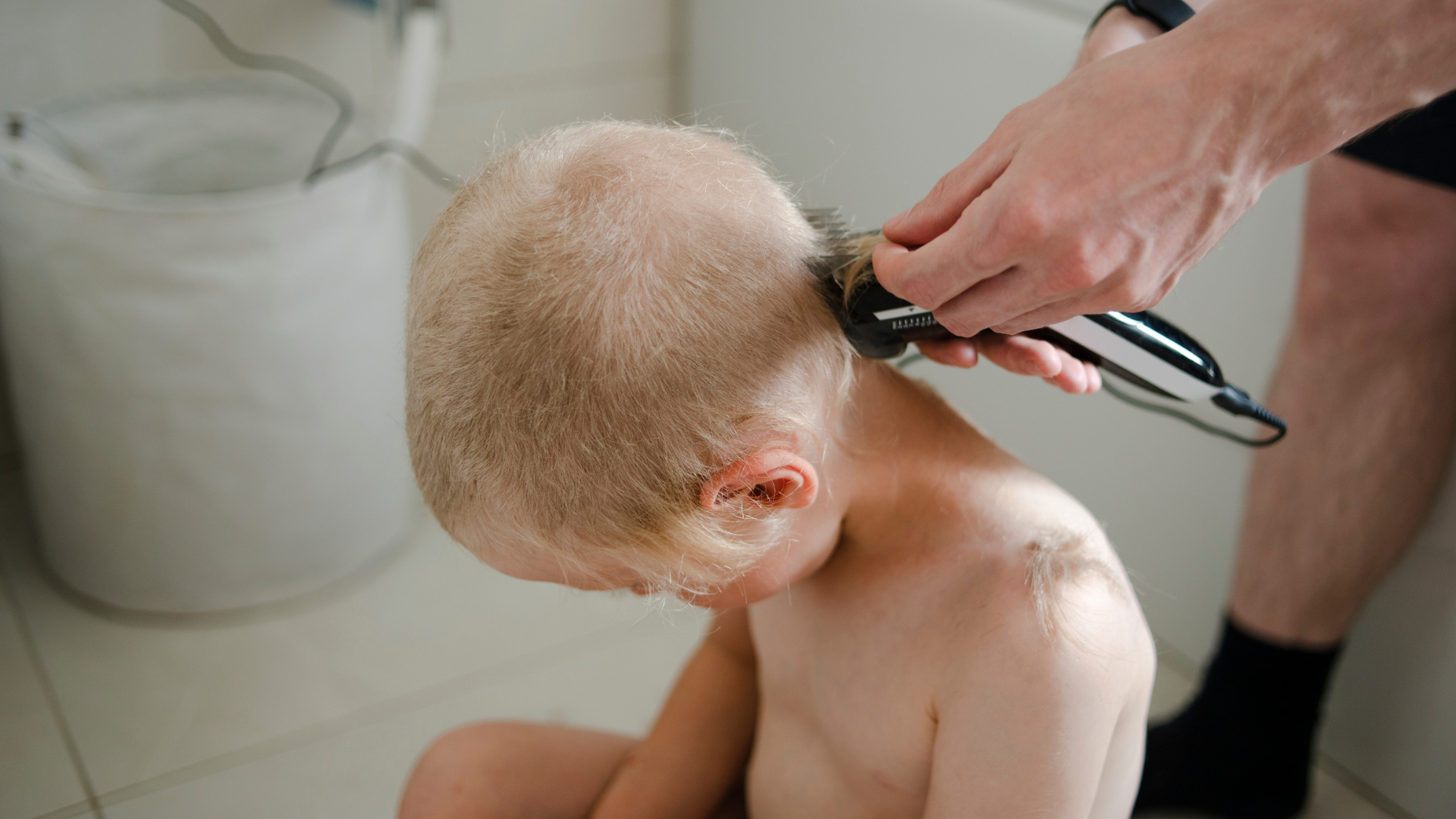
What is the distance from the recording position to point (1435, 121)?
0.75 metres

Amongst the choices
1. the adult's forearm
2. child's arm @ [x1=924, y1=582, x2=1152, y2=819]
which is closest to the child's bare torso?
child's arm @ [x1=924, y1=582, x2=1152, y2=819]

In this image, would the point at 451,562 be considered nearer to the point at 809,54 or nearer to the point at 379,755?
the point at 379,755

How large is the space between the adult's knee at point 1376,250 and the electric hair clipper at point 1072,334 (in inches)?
14.2

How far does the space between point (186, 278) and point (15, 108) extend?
16.3 inches

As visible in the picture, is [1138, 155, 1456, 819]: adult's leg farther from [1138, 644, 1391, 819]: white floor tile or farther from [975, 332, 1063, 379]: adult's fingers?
[975, 332, 1063, 379]: adult's fingers

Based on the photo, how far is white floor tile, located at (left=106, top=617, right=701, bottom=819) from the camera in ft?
3.21

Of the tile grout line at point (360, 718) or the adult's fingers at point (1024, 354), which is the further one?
the tile grout line at point (360, 718)

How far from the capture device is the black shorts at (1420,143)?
744mm

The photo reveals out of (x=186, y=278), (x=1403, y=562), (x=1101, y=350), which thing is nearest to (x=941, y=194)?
(x=1101, y=350)

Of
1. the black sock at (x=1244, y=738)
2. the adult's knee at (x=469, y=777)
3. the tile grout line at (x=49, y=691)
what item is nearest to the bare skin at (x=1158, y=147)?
the adult's knee at (x=469, y=777)

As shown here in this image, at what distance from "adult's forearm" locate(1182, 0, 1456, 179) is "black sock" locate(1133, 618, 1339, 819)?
0.62m

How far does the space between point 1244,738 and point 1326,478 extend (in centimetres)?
23

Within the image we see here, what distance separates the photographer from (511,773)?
0.73 m

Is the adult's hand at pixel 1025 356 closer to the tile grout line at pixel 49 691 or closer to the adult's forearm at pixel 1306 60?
the adult's forearm at pixel 1306 60
